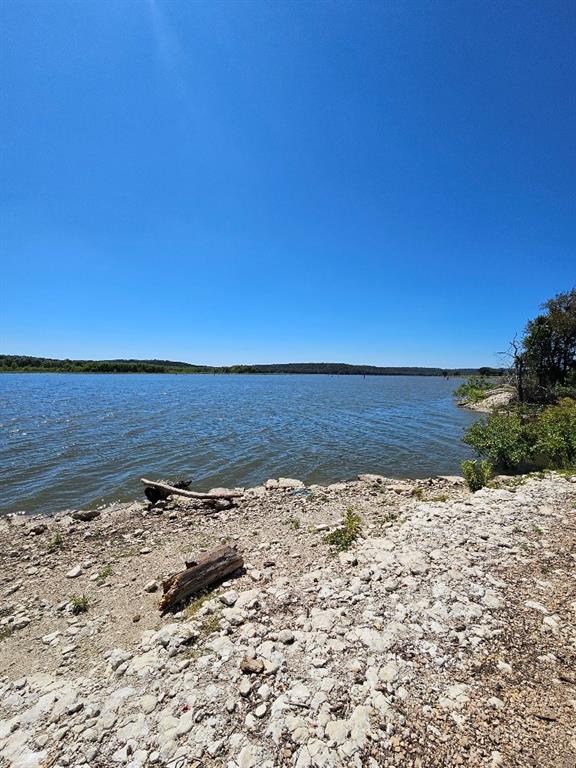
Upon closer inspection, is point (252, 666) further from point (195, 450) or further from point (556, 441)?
point (556, 441)

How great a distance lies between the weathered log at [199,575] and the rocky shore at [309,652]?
0.26 metres

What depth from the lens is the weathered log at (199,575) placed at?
6.35 meters

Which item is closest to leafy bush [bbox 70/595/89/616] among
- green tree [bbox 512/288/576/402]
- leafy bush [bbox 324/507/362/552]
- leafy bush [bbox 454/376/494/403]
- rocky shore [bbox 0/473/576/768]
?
rocky shore [bbox 0/473/576/768]

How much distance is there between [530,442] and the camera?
1705 centimetres

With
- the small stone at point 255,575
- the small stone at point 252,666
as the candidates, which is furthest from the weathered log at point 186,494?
the small stone at point 252,666

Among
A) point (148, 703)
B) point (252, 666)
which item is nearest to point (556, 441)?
point (252, 666)

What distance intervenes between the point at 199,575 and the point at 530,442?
17.3 meters

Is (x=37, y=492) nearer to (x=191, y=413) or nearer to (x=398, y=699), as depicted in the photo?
(x=398, y=699)

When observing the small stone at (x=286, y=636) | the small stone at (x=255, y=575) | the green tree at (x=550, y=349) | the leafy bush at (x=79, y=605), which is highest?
the green tree at (x=550, y=349)

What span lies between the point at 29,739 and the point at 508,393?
164 feet

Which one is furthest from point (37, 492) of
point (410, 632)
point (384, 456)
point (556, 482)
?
point (556, 482)

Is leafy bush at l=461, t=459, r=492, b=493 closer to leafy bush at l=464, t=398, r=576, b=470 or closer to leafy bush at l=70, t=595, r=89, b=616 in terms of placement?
leafy bush at l=464, t=398, r=576, b=470

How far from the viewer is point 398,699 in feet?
13.0

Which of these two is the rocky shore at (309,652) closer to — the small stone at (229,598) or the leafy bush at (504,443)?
the small stone at (229,598)
